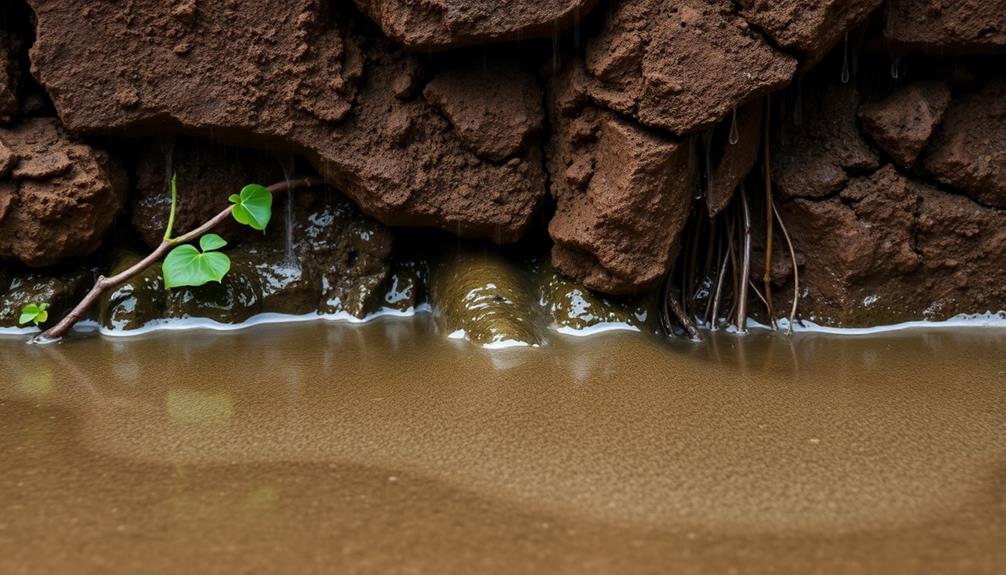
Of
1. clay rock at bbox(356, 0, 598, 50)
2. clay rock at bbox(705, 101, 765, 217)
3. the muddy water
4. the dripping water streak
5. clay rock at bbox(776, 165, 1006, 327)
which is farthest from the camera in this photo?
the dripping water streak

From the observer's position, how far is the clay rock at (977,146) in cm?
294

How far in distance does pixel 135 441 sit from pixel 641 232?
1.71 meters

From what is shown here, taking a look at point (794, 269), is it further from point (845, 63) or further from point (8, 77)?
point (8, 77)

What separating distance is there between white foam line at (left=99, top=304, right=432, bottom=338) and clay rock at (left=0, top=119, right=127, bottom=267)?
0.36 m

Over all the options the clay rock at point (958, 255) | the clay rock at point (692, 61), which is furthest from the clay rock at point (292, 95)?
the clay rock at point (958, 255)

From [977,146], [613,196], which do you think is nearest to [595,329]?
[613,196]

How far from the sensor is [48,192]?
2.81m

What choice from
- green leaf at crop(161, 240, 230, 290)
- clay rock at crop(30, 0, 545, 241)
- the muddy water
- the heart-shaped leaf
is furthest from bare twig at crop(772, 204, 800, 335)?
the heart-shaped leaf

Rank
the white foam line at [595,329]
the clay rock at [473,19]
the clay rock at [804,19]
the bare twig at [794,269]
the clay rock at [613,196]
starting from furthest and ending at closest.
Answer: the bare twig at [794,269], the white foam line at [595,329], the clay rock at [613,196], the clay rock at [473,19], the clay rock at [804,19]

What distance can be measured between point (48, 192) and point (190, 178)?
49cm

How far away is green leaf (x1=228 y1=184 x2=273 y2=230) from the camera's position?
9.61 feet

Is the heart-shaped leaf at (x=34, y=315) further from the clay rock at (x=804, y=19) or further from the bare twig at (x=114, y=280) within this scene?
the clay rock at (x=804, y=19)

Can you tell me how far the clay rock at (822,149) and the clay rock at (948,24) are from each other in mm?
305

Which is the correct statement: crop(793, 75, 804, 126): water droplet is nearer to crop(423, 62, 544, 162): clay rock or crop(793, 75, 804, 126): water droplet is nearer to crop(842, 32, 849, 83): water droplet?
crop(842, 32, 849, 83): water droplet
